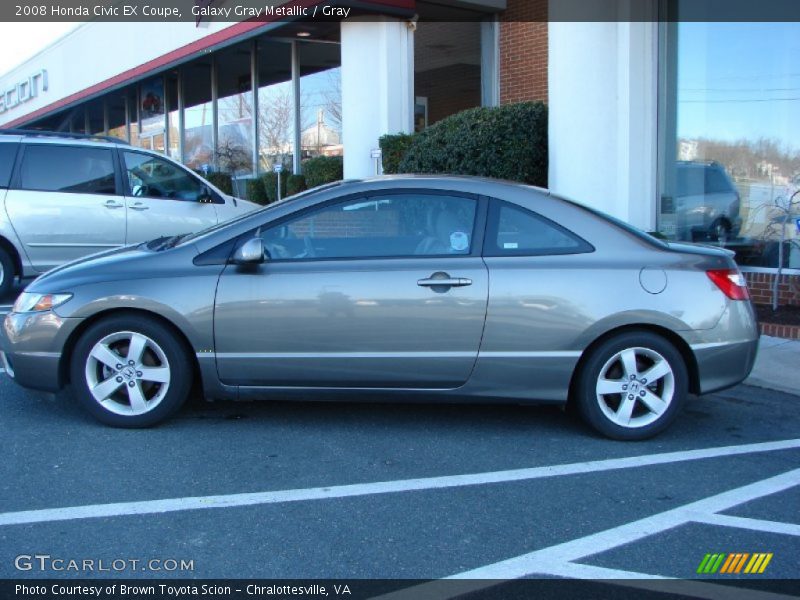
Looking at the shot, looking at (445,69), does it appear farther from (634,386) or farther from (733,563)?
(733,563)

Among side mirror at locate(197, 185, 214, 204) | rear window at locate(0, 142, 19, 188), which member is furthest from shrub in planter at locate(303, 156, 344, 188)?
rear window at locate(0, 142, 19, 188)

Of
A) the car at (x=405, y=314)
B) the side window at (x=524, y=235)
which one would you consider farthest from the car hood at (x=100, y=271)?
the side window at (x=524, y=235)

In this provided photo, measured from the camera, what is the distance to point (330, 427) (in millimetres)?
5336

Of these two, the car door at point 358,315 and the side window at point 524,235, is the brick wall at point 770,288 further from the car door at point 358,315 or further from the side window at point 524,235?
the car door at point 358,315

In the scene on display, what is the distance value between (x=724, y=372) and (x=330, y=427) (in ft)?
8.30

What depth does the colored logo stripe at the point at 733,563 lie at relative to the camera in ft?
11.6

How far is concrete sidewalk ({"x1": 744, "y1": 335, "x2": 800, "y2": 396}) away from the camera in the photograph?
6438 mm

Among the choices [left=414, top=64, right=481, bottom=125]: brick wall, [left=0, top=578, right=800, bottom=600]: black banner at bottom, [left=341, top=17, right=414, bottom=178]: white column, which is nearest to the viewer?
[left=0, top=578, right=800, bottom=600]: black banner at bottom

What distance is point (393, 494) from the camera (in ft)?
13.9

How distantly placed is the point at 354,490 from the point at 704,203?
734cm

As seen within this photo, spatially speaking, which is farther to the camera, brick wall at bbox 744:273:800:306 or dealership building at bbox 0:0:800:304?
dealership building at bbox 0:0:800:304

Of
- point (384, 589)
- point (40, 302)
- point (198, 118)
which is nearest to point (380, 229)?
point (40, 302)

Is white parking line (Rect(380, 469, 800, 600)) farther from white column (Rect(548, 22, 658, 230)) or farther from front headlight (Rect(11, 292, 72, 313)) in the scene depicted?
white column (Rect(548, 22, 658, 230))

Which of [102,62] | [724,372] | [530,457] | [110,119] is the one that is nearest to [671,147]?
[724,372]
